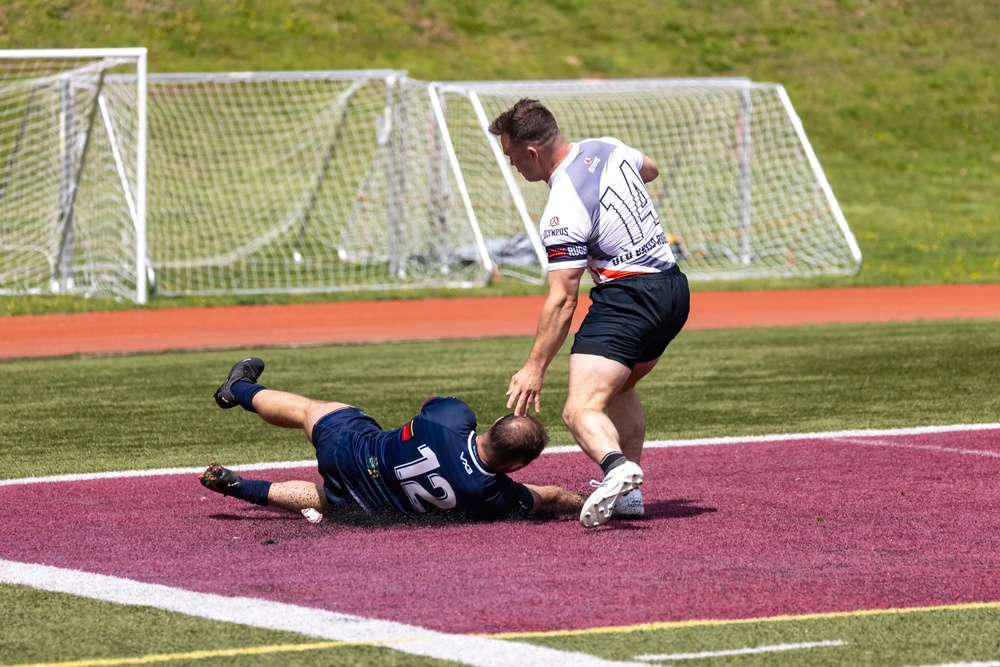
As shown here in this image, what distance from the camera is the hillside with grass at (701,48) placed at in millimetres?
35062

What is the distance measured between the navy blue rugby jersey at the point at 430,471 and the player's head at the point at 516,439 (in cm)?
18

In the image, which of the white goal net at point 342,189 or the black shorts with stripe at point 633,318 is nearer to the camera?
the black shorts with stripe at point 633,318

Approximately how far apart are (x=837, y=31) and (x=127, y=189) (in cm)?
2595

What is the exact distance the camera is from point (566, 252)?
21.2 feet

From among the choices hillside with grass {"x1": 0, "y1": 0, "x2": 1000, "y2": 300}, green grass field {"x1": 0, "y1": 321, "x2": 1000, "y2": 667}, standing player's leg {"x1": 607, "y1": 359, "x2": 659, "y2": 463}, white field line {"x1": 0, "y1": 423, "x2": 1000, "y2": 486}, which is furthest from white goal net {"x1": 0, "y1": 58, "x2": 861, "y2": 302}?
standing player's leg {"x1": 607, "y1": 359, "x2": 659, "y2": 463}

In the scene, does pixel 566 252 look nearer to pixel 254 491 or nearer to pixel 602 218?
pixel 602 218

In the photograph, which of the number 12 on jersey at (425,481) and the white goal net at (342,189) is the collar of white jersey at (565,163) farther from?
the white goal net at (342,189)

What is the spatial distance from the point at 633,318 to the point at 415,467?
1.21m

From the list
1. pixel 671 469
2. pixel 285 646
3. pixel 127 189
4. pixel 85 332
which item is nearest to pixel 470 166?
pixel 127 189

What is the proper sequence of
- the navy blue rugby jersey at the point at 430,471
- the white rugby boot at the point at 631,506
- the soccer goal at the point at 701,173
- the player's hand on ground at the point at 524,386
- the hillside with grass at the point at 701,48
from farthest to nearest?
the hillside with grass at the point at 701,48 → the soccer goal at the point at 701,173 → the white rugby boot at the point at 631,506 → the navy blue rugby jersey at the point at 430,471 → the player's hand on ground at the point at 524,386

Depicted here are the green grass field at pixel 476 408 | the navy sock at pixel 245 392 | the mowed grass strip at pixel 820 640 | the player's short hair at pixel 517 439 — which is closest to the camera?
the mowed grass strip at pixel 820 640

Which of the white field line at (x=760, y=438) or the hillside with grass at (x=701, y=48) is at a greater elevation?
the white field line at (x=760, y=438)

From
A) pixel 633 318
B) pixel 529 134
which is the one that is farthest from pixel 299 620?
pixel 529 134

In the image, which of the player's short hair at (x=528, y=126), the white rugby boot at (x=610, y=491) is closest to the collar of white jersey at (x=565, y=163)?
the player's short hair at (x=528, y=126)
